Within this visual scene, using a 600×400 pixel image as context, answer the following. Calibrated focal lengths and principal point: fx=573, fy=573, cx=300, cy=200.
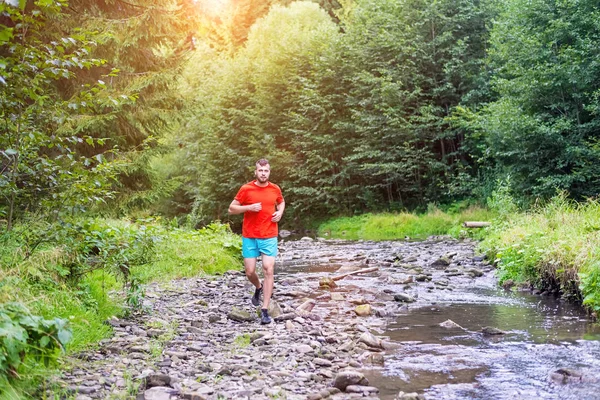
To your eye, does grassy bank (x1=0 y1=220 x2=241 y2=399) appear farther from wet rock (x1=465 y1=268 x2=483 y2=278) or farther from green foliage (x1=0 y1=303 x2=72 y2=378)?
wet rock (x1=465 y1=268 x2=483 y2=278)

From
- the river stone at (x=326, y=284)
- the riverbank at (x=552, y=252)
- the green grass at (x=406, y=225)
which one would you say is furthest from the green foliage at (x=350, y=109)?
the river stone at (x=326, y=284)

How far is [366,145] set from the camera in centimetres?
3197

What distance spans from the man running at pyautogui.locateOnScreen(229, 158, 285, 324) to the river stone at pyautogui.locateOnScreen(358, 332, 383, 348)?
1763 millimetres

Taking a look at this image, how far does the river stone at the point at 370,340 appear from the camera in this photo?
686cm

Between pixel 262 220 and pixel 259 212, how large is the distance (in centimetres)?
13

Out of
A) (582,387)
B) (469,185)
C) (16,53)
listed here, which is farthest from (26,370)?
(469,185)

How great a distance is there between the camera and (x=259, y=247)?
858 cm

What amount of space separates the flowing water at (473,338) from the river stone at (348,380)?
19cm

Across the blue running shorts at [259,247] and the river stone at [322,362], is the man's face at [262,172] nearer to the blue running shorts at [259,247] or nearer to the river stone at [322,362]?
the blue running shorts at [259,247]

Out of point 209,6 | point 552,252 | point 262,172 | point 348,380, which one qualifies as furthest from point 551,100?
point 348,380

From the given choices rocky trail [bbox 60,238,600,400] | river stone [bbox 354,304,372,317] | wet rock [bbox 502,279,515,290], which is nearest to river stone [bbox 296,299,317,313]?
rocky trail [bbox 60,238,600,400]

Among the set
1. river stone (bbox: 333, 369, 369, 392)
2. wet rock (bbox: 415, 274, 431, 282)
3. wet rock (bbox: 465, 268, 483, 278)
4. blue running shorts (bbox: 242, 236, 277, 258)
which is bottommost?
wet rock (bbox: 465, 268, 483, 278)

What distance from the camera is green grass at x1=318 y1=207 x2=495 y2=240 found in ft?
84.2

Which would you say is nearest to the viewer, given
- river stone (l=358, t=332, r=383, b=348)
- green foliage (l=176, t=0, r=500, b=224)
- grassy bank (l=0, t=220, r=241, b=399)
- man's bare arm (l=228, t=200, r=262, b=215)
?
grassy bank (l=0, t=220, r=241, b=399)
